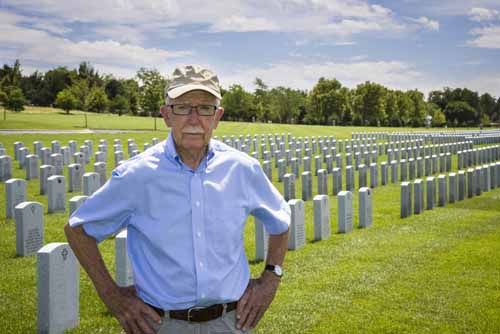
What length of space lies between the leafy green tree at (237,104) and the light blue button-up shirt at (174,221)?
9785cm

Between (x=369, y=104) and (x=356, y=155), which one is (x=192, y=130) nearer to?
(x=356, y=155)

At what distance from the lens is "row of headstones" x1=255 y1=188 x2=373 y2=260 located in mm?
Result: 10219

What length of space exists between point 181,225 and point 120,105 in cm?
9918

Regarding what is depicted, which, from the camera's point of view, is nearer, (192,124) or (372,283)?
(192,124)

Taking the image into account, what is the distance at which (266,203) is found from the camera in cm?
385

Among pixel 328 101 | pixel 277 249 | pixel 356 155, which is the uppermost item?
pixel 328 101

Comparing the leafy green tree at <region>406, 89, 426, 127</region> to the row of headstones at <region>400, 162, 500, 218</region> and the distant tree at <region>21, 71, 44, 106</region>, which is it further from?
the row of headstones at <region>400, 162, 500, 218</region>

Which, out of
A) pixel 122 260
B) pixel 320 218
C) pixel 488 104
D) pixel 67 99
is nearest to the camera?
pixel 122 260

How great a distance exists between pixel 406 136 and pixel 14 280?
142 ft

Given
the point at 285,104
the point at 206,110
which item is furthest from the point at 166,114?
the point at 285,104

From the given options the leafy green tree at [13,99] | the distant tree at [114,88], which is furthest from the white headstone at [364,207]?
the distant tree at [114,88]

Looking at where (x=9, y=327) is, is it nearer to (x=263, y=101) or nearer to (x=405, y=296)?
(x=405, y=296)

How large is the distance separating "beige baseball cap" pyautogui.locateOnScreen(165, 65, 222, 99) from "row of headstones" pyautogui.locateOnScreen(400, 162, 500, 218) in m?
11.6

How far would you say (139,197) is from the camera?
3.49 metres
